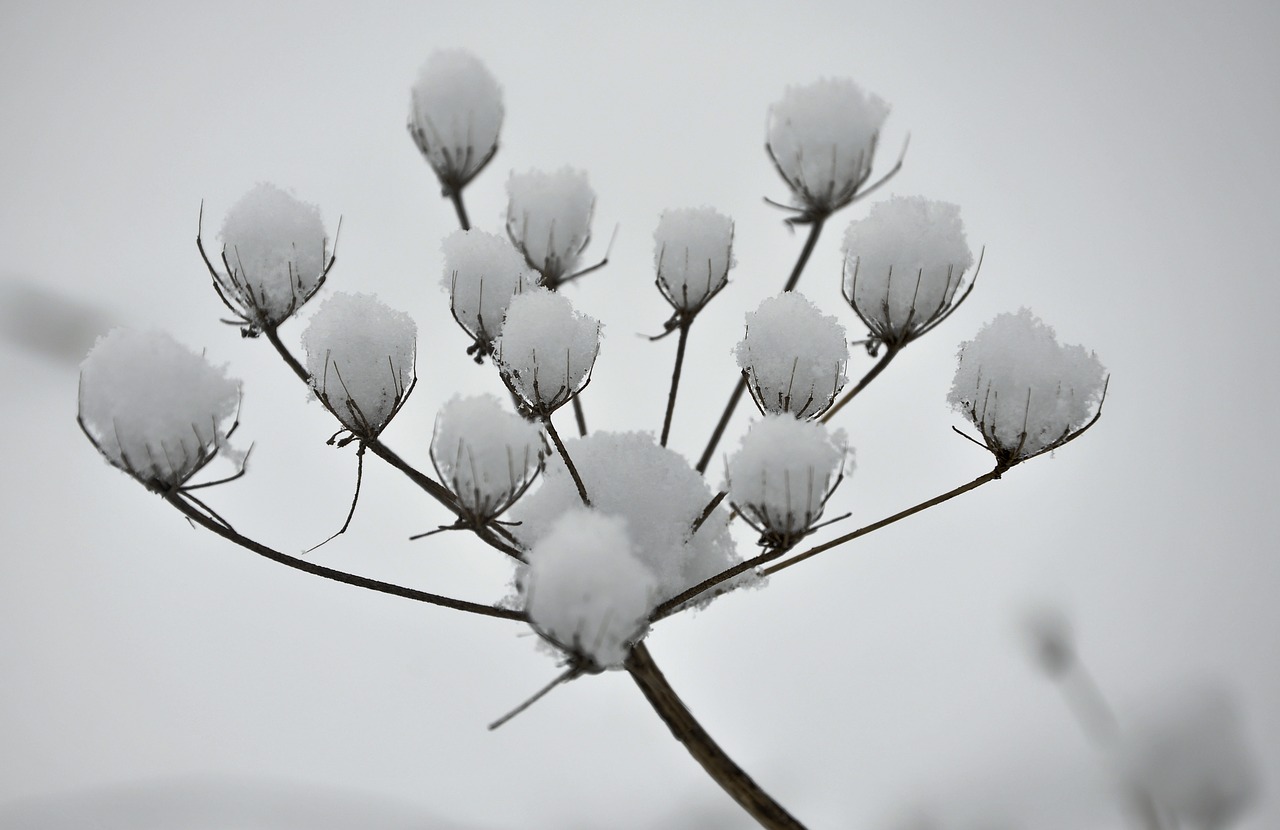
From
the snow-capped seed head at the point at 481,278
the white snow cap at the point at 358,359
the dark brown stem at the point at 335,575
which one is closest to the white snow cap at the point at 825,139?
the snow-capped seed head at the point at 481,278

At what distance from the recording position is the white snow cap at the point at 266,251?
0.81 meters

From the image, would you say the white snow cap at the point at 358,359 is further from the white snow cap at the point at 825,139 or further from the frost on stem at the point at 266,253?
the white snow cap at the point at 825,139

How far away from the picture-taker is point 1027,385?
753 millimetres

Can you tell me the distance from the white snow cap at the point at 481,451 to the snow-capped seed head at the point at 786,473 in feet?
0.52

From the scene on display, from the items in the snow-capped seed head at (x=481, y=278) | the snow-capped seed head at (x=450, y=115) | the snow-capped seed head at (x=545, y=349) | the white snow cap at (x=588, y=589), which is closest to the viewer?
the white snow cap at (x=588, y=589)

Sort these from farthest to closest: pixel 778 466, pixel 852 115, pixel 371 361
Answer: pixel 852 115 < pixel 371 361 < pixel 778 466

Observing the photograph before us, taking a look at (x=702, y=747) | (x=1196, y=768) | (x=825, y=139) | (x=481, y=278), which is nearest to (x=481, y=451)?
(x=481, y=278)

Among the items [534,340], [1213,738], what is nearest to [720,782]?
[534,340]

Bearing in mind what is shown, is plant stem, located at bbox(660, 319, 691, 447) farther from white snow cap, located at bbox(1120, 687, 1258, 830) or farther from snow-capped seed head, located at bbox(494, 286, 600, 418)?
white snow cap, located at bbox(1120, 687, 1258, 830)

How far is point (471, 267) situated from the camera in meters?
0.83

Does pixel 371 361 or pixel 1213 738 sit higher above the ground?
pixel 371 361

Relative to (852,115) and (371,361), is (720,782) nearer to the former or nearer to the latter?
(371,361)

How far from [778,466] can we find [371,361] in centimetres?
37

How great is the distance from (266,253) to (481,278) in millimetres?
197
